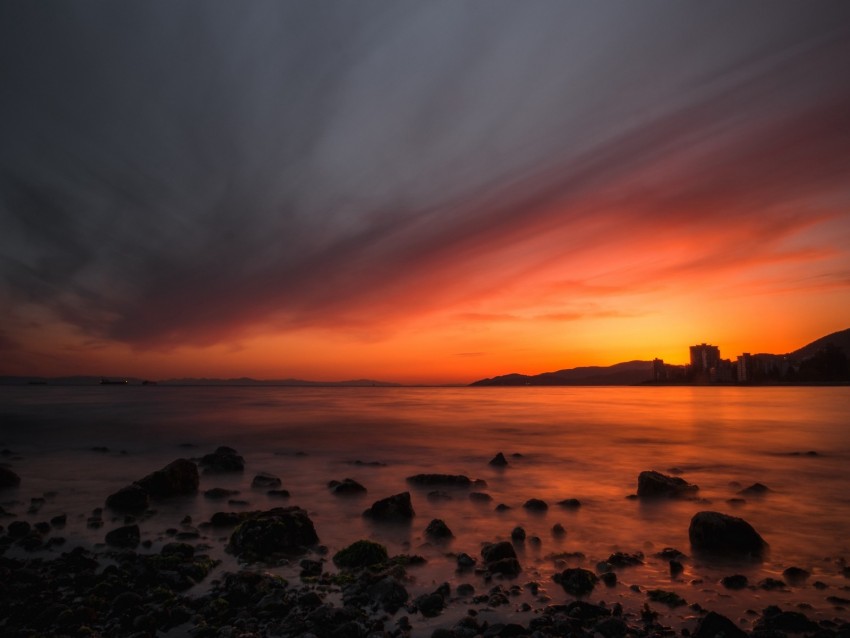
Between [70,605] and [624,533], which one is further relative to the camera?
[624,533]

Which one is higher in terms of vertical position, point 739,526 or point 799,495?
point 739,526

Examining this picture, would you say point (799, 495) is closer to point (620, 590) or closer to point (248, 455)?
point (620, 590)

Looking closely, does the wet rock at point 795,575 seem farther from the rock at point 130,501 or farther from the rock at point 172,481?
the rock at point 172,481

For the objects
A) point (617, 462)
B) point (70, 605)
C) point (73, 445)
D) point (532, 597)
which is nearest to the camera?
point (70, 605)

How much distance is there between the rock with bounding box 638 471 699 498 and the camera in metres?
14.7

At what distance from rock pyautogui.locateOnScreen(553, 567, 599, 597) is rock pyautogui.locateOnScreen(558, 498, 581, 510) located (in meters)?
5.63

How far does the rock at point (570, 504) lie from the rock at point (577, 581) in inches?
222

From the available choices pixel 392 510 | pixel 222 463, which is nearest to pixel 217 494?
pixel 222 463

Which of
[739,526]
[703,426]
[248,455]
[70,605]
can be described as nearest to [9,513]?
[70,605]

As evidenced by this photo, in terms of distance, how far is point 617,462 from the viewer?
75.7 feet

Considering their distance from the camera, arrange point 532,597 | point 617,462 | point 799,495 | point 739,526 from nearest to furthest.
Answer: point 532,597
point 739,526
point 799,495
point 617,462

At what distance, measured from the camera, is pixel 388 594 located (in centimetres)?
725

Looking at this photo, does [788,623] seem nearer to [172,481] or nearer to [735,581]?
[735,581]

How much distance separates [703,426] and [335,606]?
4392 cm
